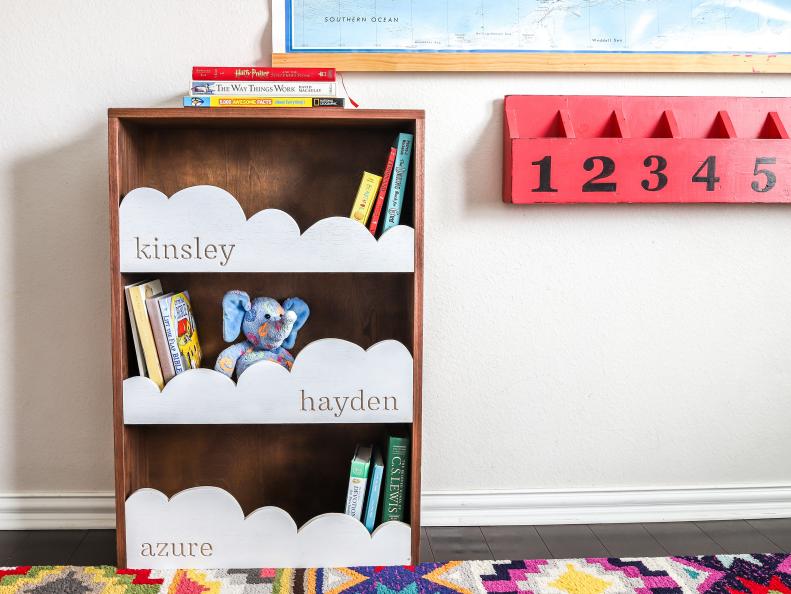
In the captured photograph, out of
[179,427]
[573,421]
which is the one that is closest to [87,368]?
[179,427]

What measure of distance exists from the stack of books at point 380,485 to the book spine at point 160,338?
436 mm

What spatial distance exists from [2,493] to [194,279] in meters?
0.73

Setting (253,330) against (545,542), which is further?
(545,542)

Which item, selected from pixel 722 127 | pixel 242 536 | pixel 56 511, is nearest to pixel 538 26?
pixel 722 127

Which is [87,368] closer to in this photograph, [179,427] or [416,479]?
[179,427]

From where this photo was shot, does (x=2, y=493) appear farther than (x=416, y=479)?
Yes

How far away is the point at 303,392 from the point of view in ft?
4.47

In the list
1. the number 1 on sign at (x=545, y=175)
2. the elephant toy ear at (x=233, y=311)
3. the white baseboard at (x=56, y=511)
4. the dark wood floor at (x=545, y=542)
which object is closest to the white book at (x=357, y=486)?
the dark wood floor at (x=545, y=542)

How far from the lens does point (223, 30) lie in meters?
1.52

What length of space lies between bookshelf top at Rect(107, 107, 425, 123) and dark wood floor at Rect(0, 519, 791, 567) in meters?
0.97

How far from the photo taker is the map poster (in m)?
1.52

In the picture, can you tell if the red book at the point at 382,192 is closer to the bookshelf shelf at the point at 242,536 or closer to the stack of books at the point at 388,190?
the stack of books at the point at 388,190

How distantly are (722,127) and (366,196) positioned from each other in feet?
2.91

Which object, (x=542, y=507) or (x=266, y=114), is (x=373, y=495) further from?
(x=266, y=114)
